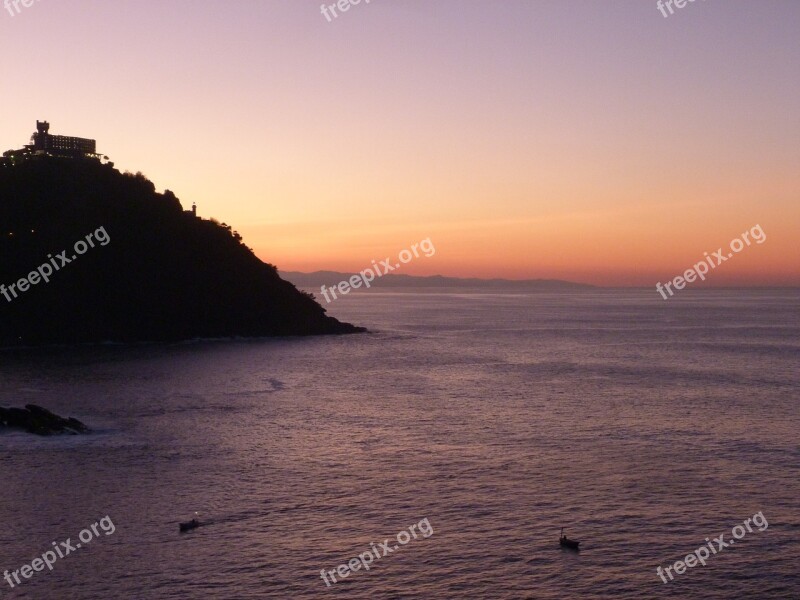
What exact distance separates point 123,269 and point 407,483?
4387 inches

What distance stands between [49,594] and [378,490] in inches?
711

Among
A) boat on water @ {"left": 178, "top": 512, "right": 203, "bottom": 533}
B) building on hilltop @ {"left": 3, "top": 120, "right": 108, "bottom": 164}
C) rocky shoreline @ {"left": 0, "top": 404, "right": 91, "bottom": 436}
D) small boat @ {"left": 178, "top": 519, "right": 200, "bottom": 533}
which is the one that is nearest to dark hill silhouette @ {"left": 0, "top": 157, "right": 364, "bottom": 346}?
building on hilltop @ {"left": 3, "top": 120, "right": 108, "bottom": 164}

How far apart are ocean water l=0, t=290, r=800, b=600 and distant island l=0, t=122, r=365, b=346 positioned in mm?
41388

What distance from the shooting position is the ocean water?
3048 cm

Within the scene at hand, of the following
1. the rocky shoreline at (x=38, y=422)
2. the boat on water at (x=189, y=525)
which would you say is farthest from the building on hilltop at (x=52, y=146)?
the boat on water at (x=189, y=525)

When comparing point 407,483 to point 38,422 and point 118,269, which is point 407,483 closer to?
point 38,422

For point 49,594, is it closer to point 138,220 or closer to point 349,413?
point 349,413

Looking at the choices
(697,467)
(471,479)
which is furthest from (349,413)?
(697,467)

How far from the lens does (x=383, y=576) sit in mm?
30766

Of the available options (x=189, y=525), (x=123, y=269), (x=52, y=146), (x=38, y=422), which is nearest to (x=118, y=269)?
(x=123, y=269)

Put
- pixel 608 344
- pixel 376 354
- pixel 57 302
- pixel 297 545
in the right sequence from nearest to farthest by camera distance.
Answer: pixel 297 545 < pixel 376 354 < pixel 57 302 < pixel 608 344

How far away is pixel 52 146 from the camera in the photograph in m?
168

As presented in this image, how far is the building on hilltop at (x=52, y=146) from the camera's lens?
551ft

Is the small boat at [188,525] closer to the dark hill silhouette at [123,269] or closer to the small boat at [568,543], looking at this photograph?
the small boat at [568,543]
